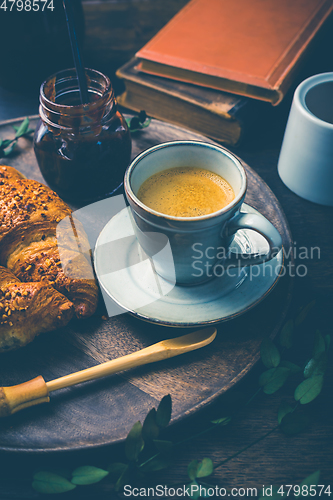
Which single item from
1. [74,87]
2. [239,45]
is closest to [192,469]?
[74,87]

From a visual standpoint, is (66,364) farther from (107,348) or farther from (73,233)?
(73,233)

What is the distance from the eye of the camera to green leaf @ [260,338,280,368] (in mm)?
775

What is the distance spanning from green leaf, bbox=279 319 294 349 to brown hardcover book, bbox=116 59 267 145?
2.13 feet

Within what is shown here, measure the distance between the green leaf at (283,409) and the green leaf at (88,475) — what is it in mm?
329

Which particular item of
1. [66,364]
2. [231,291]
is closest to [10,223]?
[66,364]

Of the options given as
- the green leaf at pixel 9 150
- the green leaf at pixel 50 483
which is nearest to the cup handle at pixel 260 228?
the green leaf at pixel 50 483

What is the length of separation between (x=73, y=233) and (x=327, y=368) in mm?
635

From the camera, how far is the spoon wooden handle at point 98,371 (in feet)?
2.36

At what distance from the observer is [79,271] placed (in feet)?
2.86

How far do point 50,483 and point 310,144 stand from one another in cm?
93

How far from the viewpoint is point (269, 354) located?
78 cm

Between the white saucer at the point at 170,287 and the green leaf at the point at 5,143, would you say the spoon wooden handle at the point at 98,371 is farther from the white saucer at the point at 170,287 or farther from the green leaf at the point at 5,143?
the green leaf at the point at 5,143

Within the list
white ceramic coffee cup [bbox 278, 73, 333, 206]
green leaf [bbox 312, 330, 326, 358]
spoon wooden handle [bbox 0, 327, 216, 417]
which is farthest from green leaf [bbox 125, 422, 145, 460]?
white ceramic coffee cup [bbox 278, 73, 333, 206]

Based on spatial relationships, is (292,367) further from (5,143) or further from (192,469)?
(5,143)
